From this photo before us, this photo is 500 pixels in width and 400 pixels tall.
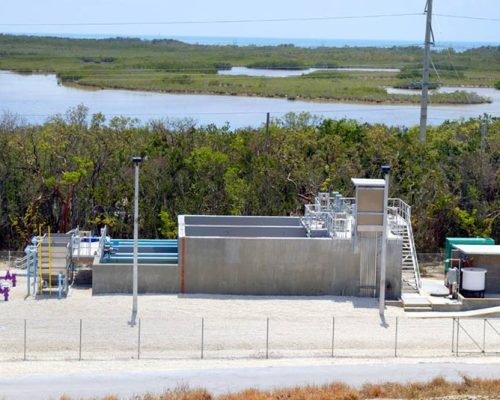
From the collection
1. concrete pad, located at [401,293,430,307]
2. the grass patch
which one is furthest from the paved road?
concrete pad, located at [401,293,430,307]

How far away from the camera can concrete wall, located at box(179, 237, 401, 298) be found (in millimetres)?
35875

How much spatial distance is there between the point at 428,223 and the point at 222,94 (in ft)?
290

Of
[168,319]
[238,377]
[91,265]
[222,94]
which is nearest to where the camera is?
[238,377]

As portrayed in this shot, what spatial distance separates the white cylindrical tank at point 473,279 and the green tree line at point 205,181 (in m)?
11.1

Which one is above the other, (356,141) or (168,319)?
(356,141)

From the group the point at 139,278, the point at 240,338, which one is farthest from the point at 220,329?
the point at 139,278

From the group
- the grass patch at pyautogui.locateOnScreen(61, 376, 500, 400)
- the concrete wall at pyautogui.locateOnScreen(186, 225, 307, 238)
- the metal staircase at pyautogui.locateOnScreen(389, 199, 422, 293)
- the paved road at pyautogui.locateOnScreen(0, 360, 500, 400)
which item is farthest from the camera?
the concrete wall at pyautogui.locateOnScreen(186, 225, 307, 238)

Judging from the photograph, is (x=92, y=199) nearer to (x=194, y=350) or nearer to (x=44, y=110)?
(x=194, y=350)

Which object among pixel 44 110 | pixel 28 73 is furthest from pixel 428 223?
pixel 28 73

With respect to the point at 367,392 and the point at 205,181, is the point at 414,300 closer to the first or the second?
the point at 367,392

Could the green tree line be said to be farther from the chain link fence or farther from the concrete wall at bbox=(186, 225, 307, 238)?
the chain link fence

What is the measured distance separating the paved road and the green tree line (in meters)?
17.9

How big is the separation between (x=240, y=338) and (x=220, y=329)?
1.15m

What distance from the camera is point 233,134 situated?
185ft
